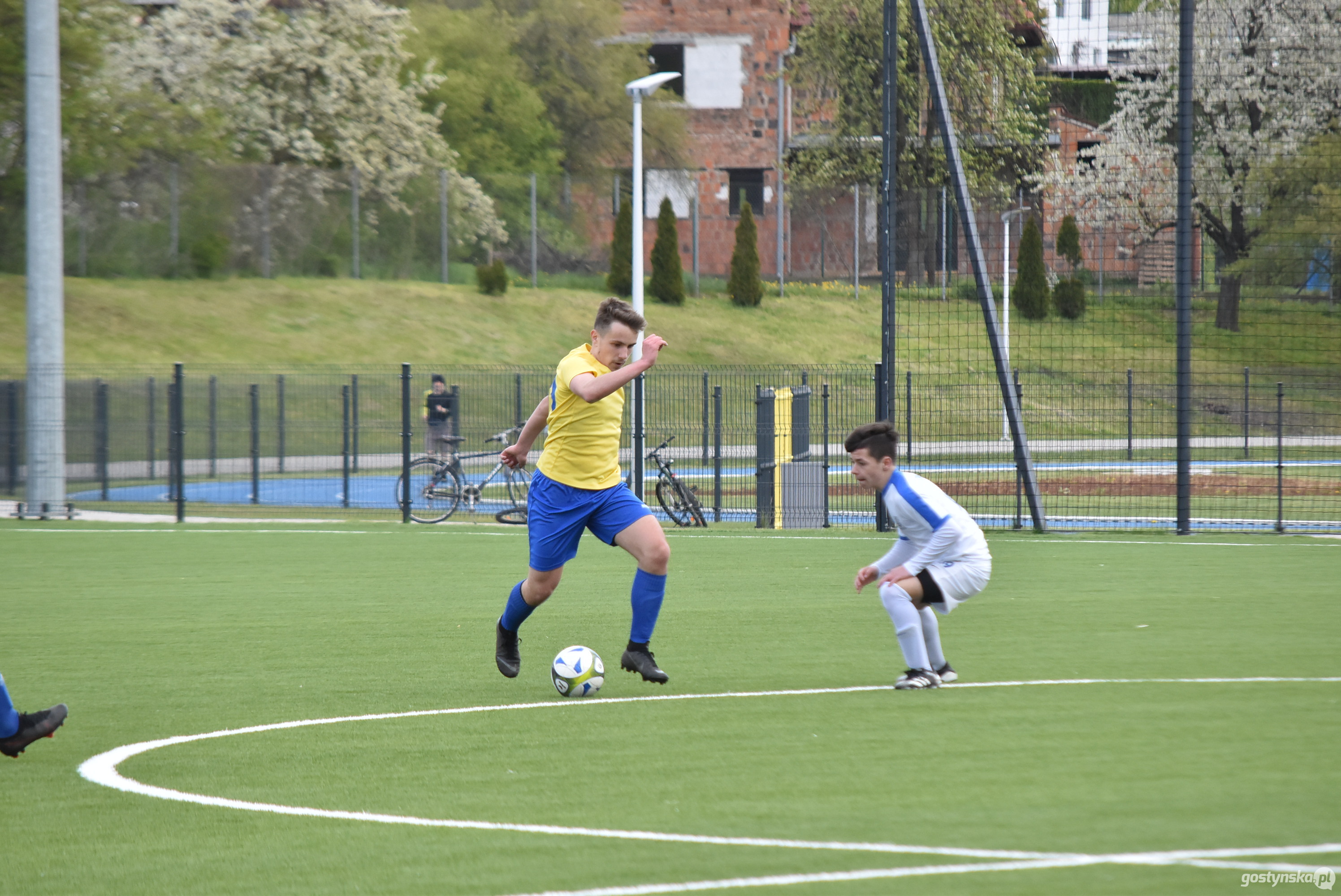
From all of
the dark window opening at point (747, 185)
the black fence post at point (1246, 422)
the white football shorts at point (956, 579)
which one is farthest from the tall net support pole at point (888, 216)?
the dark window opening at point (747, 185)

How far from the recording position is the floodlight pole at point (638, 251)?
18.3 m

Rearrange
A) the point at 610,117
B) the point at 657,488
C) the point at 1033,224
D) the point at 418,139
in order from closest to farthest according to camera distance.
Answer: the point at 657,488 < the point at 1033,224 < the point at 418,139 < the point at 610,117

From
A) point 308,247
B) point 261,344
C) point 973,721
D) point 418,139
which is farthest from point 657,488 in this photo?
point 418,139

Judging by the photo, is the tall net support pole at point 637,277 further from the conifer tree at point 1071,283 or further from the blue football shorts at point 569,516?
the blue football shorts at point 569,516

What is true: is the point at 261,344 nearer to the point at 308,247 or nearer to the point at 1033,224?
the point at 308,247

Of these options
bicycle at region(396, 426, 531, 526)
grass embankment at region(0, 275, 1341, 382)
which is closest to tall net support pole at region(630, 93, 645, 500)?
bicycle at region(396, 426, 531, 526)

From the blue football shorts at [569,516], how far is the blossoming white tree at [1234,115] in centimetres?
1293

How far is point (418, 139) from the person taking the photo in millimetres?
45031

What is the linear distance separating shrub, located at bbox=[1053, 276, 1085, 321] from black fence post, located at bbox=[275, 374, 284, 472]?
1350cm

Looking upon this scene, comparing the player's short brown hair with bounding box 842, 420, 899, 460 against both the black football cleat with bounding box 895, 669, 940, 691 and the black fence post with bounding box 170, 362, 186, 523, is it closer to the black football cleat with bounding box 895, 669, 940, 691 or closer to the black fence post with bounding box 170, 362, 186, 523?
the black football cleat with bounding box 895, 669, 940, 691

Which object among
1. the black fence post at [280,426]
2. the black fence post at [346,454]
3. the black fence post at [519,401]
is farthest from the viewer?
the black fence post at [280,426]

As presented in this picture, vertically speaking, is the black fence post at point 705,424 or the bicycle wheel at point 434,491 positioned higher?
the black fence post at point 705,424

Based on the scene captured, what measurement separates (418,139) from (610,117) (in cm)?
1232

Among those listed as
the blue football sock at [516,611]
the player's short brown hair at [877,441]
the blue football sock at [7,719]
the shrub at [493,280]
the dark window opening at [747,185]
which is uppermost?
the dark window opening at [747,185]
